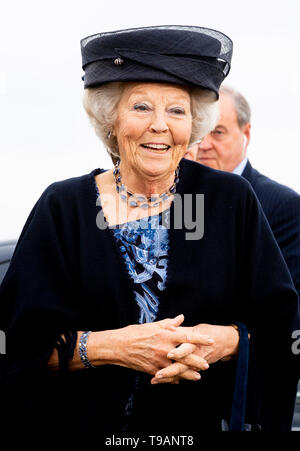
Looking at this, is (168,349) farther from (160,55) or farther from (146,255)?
(160,55)

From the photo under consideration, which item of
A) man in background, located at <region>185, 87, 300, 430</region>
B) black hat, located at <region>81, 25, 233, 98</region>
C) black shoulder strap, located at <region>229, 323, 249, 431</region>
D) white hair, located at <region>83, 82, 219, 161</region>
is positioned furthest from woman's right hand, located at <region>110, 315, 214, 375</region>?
man in background, located at <region>185, 87, 300, 430</region>

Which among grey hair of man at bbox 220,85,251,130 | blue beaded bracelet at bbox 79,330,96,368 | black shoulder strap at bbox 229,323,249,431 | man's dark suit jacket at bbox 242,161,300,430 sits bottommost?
black shoulder strap at bbox 229,323,249,431

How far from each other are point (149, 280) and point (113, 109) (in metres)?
0.70

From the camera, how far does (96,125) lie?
8.75ft

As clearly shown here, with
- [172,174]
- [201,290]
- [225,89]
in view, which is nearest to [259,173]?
[225,89]

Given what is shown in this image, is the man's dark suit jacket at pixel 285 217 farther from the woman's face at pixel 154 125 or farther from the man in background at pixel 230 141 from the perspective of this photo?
the woman's face at pixel 154 125

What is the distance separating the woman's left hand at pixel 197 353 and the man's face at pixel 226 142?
2.14m

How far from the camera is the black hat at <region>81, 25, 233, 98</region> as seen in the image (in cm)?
239

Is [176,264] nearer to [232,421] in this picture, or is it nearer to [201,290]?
[201,290]

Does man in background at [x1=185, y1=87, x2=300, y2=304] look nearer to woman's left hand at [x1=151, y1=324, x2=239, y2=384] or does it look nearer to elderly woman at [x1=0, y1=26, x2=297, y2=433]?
elderly woman at [x1=0, y1=26, x2=297, y2=433]

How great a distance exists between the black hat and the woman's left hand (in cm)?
94

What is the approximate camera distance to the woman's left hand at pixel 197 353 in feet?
7.48

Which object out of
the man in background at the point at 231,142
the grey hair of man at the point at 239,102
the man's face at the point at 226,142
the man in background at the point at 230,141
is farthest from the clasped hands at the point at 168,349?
the grey hair of man at the point at 239,102
